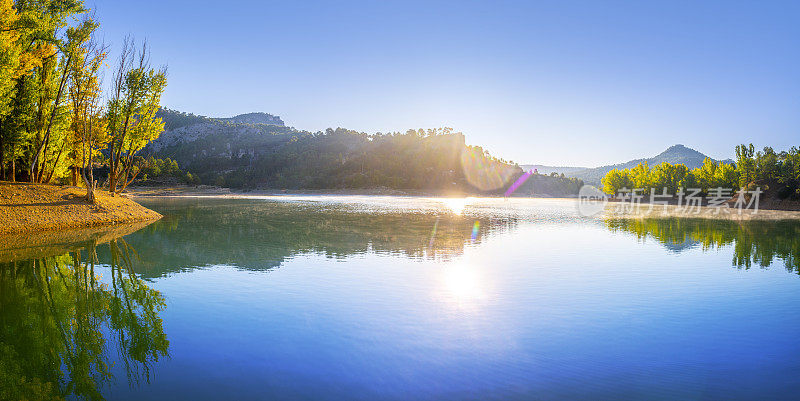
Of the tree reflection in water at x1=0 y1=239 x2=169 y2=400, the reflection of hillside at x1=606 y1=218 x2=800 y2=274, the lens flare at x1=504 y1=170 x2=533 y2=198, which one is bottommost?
the tree reflection in water at x1=0 y1=239 x2=169 y2=400

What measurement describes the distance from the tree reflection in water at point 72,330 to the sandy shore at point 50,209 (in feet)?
34.8

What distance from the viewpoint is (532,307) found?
11.5 m

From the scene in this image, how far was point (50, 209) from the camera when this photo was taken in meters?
25.8

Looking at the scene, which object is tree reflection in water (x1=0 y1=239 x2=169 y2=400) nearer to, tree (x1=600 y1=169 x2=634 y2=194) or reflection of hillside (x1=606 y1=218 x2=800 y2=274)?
reflection of hillside (x1=606 y1=218 x2=800 y2=274)

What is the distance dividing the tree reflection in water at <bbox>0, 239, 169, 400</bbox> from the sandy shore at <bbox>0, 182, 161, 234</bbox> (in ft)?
34.8

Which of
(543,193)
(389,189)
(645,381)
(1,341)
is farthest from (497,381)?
(543,193)

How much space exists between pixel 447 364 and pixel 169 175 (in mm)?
156288

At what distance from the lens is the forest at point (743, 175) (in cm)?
7550

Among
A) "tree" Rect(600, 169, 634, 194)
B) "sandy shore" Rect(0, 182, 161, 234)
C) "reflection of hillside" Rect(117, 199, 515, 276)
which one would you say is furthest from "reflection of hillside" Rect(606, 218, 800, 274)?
"tree" Rect(600, 169, 634, 194)

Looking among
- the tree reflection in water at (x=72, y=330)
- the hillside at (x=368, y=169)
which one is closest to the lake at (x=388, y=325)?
the tree reflection in water at (x=72, y=330)

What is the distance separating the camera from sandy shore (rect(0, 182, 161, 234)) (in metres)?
23.1

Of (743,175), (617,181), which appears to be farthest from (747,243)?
(617,181)

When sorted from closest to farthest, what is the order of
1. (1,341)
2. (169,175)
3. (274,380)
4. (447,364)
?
(274,380)
(447,364)
(1,341)
(169,175)

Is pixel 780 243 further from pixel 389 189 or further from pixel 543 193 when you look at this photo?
pixel 543 193
